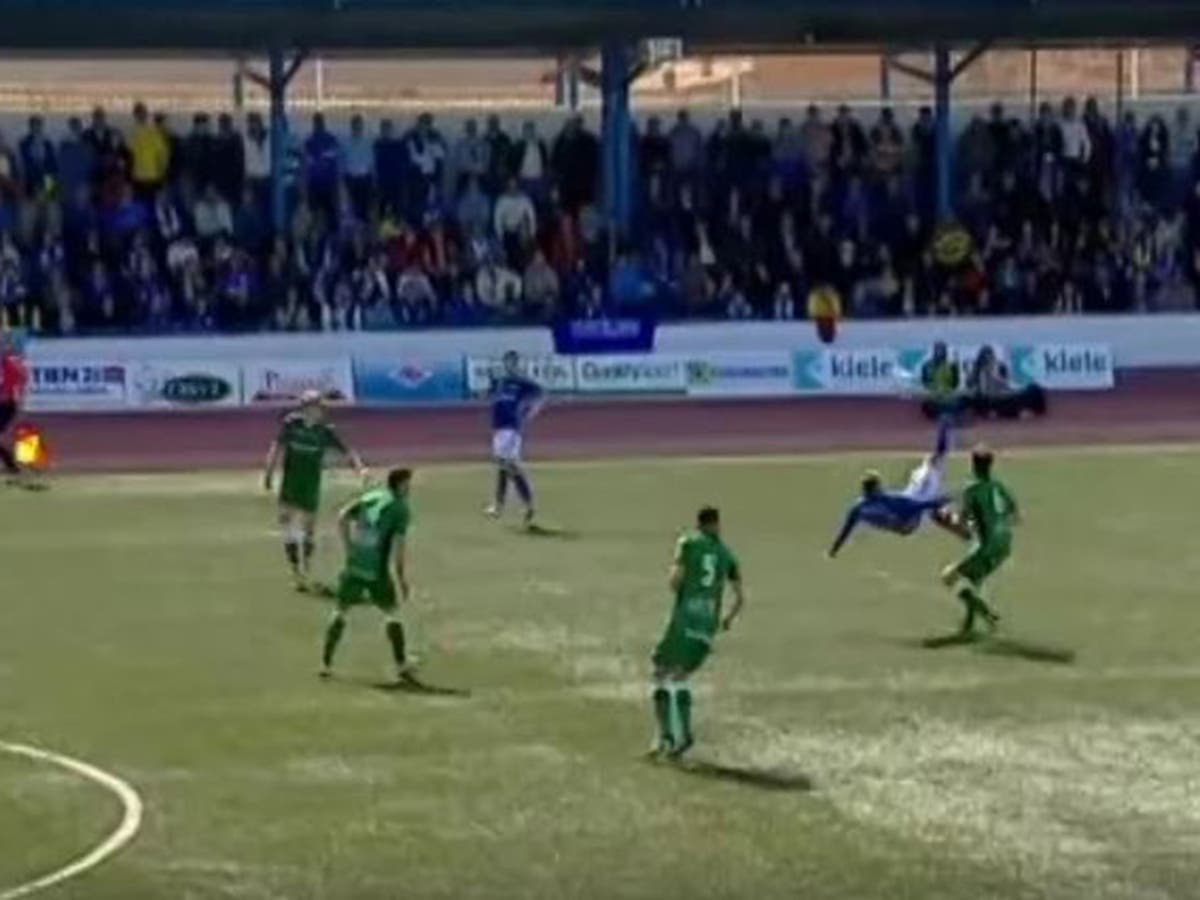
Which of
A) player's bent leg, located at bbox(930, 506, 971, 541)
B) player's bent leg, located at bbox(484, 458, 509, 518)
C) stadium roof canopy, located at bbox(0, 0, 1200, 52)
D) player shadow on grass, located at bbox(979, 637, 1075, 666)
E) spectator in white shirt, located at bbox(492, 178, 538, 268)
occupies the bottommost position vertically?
player shadow on grass, located at bbox(979, 637, 1075, 666)

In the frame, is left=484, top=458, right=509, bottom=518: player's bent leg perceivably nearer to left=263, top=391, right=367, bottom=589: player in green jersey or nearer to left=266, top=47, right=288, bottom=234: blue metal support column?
left=263, top=391, right=367, bottom=589: player in green jersey

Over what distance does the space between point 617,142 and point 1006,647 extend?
2378cm

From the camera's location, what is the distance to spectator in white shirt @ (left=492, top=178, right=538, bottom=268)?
4666 centimetres

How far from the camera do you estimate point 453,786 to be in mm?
19281

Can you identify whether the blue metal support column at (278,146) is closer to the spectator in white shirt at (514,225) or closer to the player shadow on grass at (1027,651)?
the spectator in white shirt at (514,225)

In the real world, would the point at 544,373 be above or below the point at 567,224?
below

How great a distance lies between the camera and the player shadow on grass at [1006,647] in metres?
24.2

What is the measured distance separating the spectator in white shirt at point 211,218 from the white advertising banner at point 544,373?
4.15 meters

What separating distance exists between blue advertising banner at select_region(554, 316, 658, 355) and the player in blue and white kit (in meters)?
10.3

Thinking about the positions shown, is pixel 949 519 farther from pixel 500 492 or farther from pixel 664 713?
pixel 500 492

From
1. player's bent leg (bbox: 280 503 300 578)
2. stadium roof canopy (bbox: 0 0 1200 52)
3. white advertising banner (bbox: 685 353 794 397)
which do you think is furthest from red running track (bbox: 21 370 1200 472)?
player's bent leg (bbox: 280 503 300 578)

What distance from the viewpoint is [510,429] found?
3297cm

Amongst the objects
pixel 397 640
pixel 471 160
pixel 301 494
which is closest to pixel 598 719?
pixel 397 640

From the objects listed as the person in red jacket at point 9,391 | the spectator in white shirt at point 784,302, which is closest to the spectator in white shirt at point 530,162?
the spectator in white shirt at point 784,302
